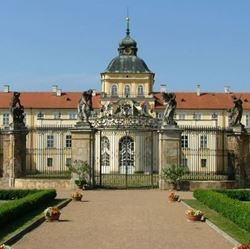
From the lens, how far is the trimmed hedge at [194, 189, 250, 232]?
12.6 meters

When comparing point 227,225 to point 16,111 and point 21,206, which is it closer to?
point 21,206

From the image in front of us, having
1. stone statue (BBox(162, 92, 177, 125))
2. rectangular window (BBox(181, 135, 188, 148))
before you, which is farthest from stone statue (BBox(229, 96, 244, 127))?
rectangular window (BBox(181, 135, 188, 148))

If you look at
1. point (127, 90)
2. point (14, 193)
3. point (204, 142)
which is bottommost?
point (14, 193)

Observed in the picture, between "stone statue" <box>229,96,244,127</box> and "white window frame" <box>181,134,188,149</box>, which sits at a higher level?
"stone statue" <box>229,96,244,127</box>

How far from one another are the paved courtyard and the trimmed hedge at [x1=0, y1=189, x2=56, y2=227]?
2.30 feet

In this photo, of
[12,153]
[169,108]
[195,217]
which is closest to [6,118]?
[12,153]

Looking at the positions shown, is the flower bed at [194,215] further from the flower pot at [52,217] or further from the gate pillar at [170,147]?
the gate pillar at [170,147]

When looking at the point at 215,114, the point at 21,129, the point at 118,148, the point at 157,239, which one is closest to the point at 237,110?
the point at 21,129

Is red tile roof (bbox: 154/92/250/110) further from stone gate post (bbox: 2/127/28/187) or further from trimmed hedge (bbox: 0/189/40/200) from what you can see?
trimmed hedge (bbox: 0/189/40/200)

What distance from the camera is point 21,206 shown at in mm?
14617

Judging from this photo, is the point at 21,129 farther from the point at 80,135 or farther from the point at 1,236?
the point at 1,236

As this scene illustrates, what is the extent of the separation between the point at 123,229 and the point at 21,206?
3072 millimetres

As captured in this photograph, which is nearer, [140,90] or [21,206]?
[21,206]

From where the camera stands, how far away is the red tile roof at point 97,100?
2566 inches
